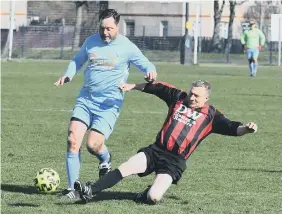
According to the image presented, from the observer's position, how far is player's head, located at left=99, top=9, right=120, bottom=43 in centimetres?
904

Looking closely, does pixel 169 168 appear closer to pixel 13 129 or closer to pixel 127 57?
pixel 127 57

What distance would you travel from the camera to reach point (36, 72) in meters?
34.4

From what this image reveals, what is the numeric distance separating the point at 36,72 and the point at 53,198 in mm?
25895

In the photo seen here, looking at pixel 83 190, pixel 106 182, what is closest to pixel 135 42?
pixel 106 182

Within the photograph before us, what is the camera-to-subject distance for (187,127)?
8.77 metres

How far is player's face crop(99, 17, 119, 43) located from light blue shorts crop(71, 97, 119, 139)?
0.70 m

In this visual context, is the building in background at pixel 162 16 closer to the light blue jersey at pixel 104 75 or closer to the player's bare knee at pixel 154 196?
the light blue jersey at pixel 104 75

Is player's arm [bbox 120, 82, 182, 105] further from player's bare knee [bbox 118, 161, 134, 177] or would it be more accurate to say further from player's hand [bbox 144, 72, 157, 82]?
player's bare knee [bbox 118, 161, 134, 177]

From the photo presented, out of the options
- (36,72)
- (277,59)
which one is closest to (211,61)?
(277,59)

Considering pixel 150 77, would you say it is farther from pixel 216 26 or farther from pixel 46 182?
pixel 216 26

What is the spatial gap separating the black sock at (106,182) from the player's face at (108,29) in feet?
5.07

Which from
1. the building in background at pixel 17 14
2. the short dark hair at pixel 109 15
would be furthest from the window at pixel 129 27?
the short dark hair at pixel 109 15

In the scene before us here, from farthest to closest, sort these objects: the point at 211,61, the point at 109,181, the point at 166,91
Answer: the point at 211,61 → the point at 166,91 → the point at 109,181

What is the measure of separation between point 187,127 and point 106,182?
1.02 meters
